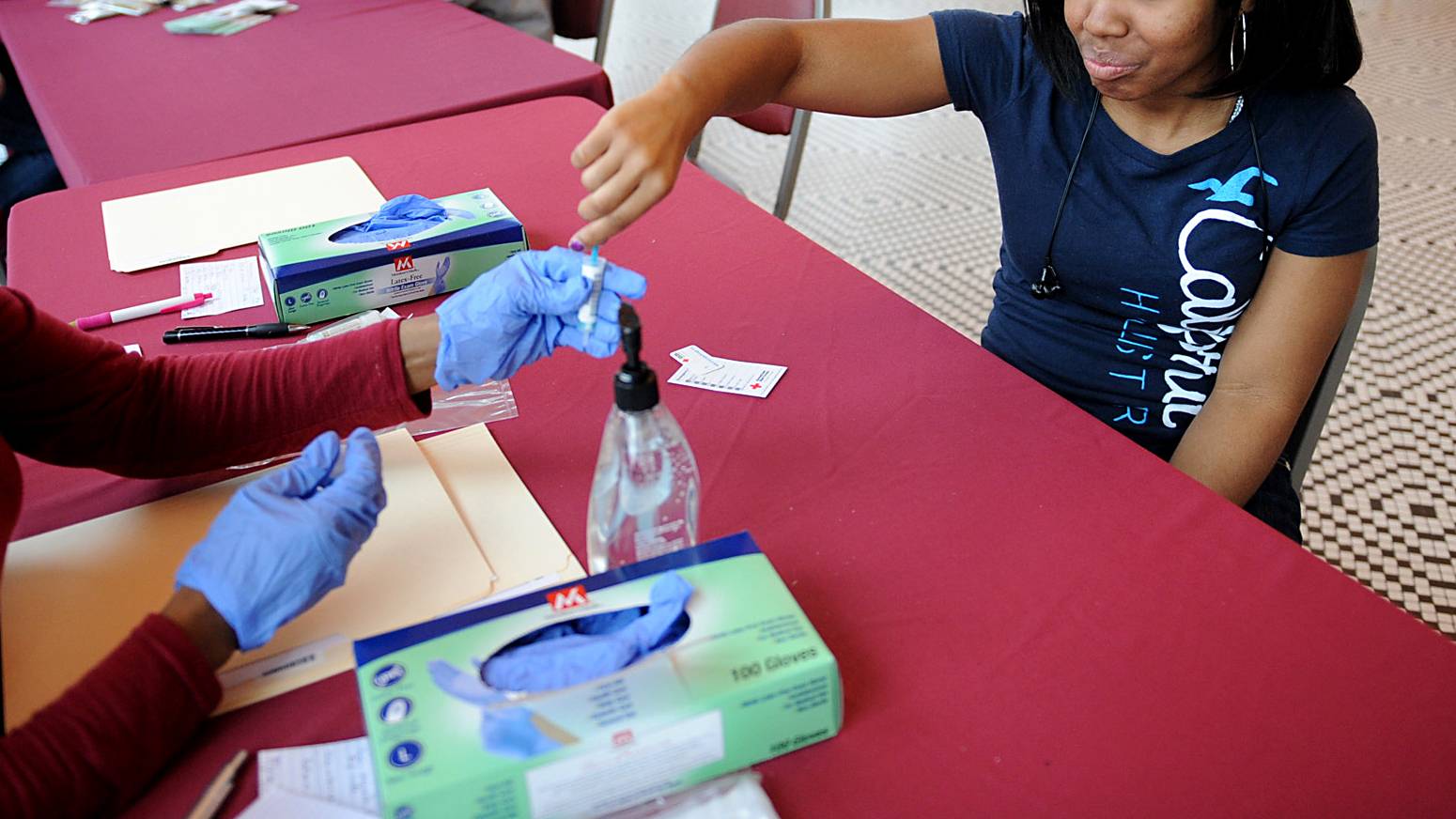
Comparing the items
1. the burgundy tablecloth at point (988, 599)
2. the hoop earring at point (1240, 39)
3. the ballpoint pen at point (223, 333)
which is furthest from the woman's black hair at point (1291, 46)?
the ballpoint pen at point (223, 333)

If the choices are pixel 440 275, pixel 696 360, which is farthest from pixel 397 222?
pixel 696 360

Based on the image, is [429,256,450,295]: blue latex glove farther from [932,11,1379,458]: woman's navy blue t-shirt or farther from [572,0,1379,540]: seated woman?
[932,11,1379,458]: woman's navy blue t-shirt

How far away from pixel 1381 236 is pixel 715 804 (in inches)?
112

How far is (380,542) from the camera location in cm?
79

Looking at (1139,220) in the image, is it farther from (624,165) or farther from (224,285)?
(224,285)

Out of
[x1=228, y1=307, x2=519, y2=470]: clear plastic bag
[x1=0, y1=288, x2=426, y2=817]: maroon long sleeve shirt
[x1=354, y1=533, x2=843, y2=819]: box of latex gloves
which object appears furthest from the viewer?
[x1=228, y1=307, x2=519, y2=470]: clear plastic bag

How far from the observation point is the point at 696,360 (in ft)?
3.34

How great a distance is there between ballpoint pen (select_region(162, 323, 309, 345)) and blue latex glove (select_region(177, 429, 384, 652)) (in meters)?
0.39

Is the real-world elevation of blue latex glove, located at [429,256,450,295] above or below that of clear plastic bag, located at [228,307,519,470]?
above

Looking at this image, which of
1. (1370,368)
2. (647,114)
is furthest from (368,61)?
(1370,368)

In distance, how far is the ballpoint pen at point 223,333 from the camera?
41.8 inches

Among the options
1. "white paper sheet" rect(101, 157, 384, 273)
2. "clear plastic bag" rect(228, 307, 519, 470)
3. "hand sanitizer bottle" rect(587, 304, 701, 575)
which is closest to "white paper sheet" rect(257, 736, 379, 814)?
"hand sanitizer bottle" rect(587, 304, 701, 575)

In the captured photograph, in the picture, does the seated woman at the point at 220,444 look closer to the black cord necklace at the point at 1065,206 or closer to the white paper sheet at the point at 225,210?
the white paper sheet at the point at 225,210

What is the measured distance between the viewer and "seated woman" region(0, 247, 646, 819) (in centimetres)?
61
